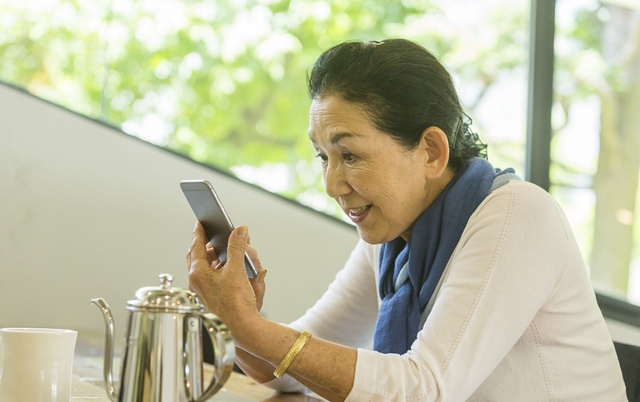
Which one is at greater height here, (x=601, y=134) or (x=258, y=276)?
(x=601, y=134)

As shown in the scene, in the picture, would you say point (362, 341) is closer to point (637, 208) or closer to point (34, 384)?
point (34, 384)

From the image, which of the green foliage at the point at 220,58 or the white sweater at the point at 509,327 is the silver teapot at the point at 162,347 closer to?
the white sweater at the point at 509,327

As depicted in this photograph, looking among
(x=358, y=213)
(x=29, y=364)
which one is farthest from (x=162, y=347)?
(x=358, y=213)

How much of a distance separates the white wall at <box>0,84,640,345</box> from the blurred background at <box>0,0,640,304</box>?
Answer: 0.11 m

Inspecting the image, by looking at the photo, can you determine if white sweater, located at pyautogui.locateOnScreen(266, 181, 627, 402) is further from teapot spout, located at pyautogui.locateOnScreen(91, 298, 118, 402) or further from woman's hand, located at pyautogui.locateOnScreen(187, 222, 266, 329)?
teapot spout, located at pyautogui.locateOnScreen(91, 298, 118, 402)

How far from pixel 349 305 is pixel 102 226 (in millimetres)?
1448

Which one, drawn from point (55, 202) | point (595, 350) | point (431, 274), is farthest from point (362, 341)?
point (55, 202)

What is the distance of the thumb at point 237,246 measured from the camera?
1032 mm

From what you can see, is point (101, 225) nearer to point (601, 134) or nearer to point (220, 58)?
point (220, 58)

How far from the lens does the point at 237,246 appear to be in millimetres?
1033

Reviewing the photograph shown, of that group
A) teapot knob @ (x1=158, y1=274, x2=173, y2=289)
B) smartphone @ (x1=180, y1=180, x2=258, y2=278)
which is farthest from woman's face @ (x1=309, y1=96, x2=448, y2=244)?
teapot knob @ (x1=158, y1=274, x2=173, y2=289)

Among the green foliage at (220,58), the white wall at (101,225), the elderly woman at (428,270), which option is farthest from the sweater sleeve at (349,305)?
the green foliage at (220,58)

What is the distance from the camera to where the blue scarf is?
121 centimetres

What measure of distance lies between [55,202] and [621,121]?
2452mm
